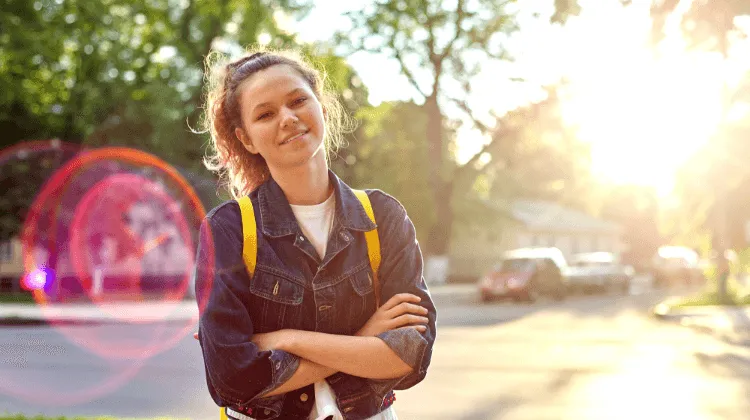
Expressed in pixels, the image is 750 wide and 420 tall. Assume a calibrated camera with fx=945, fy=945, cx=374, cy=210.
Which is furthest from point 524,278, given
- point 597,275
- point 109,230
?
point 109,230

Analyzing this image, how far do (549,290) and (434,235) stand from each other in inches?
481

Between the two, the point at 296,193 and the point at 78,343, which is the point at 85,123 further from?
the point at 296,193

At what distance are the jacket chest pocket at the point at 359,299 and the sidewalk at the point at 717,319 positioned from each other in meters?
15.5

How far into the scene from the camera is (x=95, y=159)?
1316 inches

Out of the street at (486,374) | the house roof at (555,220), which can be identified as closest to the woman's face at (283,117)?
the street at (486,374)

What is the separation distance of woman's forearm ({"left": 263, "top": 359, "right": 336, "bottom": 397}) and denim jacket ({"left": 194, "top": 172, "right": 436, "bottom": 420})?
0.05 ft

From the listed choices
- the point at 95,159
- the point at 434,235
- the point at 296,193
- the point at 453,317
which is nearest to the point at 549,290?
the point at 453,317

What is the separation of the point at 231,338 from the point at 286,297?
161 mm

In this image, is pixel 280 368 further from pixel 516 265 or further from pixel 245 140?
pixel 516 265

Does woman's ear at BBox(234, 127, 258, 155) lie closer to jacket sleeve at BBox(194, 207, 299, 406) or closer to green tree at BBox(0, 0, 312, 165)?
jacket sleeve at BBox(194, 207, 299, 406)

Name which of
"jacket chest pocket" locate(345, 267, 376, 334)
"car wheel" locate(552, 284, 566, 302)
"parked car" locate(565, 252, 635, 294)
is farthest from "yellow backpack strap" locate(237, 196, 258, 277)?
"parked car" locate(565, 252, 635, 294)

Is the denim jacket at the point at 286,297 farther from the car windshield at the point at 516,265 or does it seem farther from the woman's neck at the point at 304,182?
the car windshield at the point at 516,265

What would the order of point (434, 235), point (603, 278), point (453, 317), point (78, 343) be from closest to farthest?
point (78, 343) → point (453, 317) → point (603, 278) → point (434, 235)

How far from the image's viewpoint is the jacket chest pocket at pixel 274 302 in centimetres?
223
